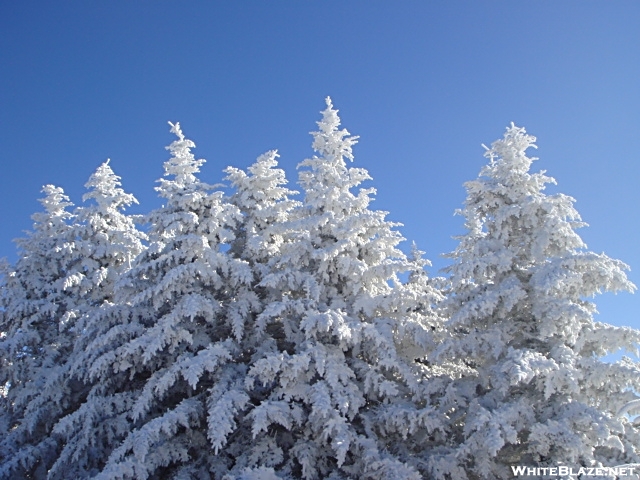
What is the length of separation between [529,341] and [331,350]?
4786 millimetres

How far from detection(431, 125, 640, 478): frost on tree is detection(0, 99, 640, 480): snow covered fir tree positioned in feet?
0.15

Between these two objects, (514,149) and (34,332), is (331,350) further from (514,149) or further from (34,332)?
(34,332)

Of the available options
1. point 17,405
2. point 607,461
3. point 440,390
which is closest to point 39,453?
point 17,405

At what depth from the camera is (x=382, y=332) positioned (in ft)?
37.8

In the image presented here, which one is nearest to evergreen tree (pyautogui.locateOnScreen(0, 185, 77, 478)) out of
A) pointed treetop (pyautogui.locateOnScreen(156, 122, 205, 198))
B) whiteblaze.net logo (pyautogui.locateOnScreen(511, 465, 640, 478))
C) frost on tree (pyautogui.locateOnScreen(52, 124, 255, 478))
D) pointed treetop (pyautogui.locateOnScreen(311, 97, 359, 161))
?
frost on tree (pyautogui.locateOnScreen(52, 124, 255, 478))

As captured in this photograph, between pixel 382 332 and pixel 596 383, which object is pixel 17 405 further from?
pixel 596 383

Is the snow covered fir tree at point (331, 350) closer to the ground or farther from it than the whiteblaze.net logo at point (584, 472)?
farther from it

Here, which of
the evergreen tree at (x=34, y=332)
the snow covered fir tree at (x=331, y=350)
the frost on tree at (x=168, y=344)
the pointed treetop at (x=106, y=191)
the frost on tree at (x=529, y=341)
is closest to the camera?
the frost on tree at (x=529, y=341)

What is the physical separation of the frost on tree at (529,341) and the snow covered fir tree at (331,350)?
0.15 ft

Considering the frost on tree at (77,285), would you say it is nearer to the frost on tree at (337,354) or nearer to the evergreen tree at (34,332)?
the evergreen tree at (34,332)

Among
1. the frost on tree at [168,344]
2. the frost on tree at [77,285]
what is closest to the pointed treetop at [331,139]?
the frost on tree at [168,344]

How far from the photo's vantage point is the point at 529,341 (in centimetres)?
1109

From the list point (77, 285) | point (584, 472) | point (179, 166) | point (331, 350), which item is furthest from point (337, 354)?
point (77, 285)

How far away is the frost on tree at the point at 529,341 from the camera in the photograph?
895 centimetres
